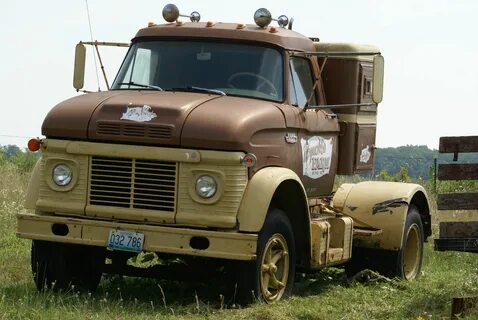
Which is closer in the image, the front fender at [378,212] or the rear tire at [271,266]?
the rear tire at [271,266]

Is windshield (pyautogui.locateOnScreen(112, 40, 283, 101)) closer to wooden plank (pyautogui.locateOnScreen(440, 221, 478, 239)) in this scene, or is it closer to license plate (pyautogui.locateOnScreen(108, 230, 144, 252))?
license plate (pyautogui.locateOnScreen(108, 230, 144, 252))

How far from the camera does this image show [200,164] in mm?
10250

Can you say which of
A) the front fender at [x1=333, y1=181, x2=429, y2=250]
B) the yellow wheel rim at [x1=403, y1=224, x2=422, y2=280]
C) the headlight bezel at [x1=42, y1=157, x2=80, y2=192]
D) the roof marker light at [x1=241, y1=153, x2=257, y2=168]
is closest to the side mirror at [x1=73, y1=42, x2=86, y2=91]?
the headlight bezel at [x1=42, y1=157, x2=80, y2=192]

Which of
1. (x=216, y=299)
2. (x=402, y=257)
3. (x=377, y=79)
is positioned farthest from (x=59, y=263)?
(x=402, y=257)

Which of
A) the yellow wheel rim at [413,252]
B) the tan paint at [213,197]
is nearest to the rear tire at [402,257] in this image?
the yellow wheel rim at [413,252]

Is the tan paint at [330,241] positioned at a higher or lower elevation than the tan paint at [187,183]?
lower

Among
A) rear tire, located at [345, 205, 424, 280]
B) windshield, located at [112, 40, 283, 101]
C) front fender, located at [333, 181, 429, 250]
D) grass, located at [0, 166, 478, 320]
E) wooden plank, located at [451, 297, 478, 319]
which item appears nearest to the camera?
wooden plank, located at [451, 297, 478, 319]

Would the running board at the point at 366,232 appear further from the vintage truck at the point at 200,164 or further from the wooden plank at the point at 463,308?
the wooden plank at the point at 463,308

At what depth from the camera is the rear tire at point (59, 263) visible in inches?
434

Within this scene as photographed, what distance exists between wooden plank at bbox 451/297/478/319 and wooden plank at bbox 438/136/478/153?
2832 mm

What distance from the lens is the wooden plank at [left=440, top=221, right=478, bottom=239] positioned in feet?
39.9

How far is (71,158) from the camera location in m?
10.7

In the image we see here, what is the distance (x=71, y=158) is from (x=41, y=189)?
0.44 m

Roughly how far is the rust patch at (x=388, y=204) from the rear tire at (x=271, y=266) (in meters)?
2.17
